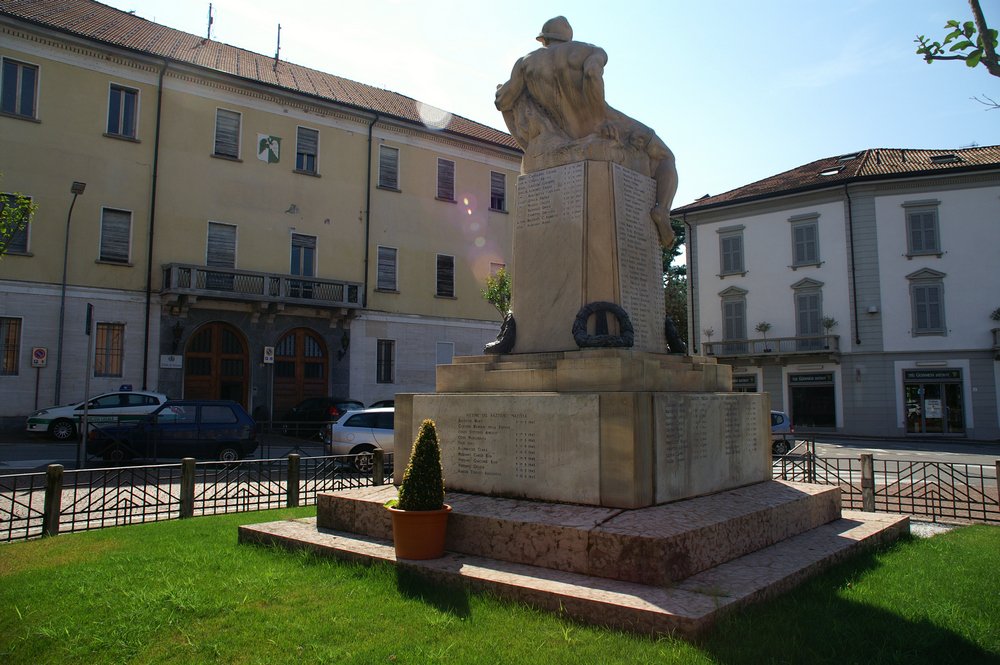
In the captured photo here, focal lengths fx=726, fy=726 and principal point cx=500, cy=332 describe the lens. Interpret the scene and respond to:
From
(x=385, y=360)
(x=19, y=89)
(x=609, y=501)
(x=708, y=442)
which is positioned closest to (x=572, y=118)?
(x=708, y=442)

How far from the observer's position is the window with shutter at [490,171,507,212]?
35688 mm

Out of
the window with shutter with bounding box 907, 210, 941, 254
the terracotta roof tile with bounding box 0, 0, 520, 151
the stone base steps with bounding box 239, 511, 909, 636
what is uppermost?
the terracotta roof tile with bounding box 0, 0, 520, 151

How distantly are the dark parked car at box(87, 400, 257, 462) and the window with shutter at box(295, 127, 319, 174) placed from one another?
1501 cm

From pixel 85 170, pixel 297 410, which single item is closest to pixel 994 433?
pixel 297 410

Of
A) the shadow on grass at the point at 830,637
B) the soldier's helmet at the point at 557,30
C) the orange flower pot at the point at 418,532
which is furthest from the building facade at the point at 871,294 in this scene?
the orange flower pot at the point at 418,532

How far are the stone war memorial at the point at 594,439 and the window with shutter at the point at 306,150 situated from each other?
2384 centimetres

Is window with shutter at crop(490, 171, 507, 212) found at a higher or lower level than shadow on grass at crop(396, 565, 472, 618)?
higher

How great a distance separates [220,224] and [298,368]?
627 cm

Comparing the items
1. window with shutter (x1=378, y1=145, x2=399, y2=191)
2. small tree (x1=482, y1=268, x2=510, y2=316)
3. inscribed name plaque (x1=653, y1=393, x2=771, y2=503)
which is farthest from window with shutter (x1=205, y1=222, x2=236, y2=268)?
inscribed name plaque (x1=653, y1=393, x2=771, y2=503)

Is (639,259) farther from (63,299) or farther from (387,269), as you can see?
(387,269)

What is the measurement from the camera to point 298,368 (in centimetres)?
2905

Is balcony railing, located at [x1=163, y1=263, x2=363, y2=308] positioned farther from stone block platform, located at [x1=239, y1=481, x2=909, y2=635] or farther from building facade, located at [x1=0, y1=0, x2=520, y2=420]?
stone block platform, located at [x1=239, y1=481, x2=909, y2=635]

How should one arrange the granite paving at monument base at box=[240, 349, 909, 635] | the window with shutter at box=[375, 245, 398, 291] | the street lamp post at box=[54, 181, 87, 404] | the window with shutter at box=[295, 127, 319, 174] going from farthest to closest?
1. the window with shutter at box=[375, 245, 398, 291]
2. the window with shutter at box=[295, 127, 319, 174]
3. the street lamp post at box=[54, 181, 87, 404]
4. the granite paving at monument base at box=[240, 349, 909, 635]

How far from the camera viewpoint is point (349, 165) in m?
31.1
